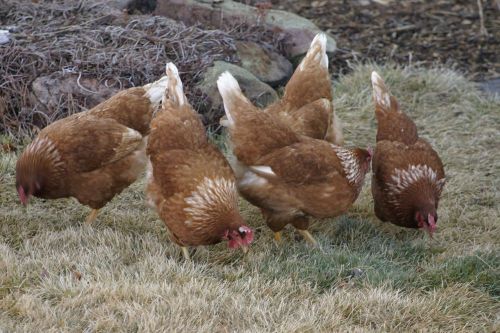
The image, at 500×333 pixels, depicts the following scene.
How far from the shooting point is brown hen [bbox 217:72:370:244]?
17.1 ft

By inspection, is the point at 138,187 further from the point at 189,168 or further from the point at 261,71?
the point at 261,71

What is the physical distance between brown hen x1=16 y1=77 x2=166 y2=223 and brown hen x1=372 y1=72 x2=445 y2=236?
5.56ft

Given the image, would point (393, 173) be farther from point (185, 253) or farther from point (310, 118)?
point (185, 253)

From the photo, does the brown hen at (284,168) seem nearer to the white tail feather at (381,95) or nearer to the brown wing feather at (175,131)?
the brown wing feather at (175,131)

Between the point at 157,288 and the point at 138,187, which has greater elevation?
the point at 157,288

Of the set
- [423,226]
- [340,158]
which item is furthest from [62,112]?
[423,226]

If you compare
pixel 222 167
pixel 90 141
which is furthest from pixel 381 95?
pixel 90 141

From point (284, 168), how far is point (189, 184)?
2.11ft

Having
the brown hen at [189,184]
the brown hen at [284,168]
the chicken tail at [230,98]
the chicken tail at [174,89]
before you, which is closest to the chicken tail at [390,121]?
the brown hen at [284,168]

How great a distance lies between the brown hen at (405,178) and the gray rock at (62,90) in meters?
2.55

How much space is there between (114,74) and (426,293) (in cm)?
369

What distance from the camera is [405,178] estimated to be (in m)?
5.54

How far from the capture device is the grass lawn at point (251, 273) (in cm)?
428

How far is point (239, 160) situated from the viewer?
5.40 m
